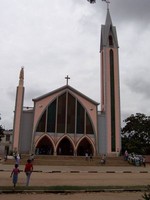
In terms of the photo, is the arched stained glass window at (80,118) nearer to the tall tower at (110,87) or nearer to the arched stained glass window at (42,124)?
the tall tower at (110,87)

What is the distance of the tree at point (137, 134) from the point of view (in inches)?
1687

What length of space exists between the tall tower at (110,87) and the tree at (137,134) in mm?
3782

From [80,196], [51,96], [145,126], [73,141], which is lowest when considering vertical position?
[80,196]

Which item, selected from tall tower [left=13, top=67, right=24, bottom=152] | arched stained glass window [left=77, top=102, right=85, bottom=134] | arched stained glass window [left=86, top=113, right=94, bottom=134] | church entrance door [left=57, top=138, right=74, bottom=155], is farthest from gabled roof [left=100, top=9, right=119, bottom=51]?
church entrance door [left=57, top=138, right=74, bottom=155]

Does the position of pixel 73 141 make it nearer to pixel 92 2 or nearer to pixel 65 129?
pixel 65 129

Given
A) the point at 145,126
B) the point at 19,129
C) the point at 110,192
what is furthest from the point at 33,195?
the point at 145,126

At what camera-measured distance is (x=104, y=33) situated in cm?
4669

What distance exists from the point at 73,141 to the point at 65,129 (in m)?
2.00

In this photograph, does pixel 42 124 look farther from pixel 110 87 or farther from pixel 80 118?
pixel 110 87

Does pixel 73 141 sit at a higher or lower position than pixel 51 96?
lower

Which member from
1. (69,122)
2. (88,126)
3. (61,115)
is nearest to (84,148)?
(88,126)

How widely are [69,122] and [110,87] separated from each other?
799 cm

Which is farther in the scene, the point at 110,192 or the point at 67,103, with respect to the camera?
the point at 67,103

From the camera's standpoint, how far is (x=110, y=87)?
4272 cm
